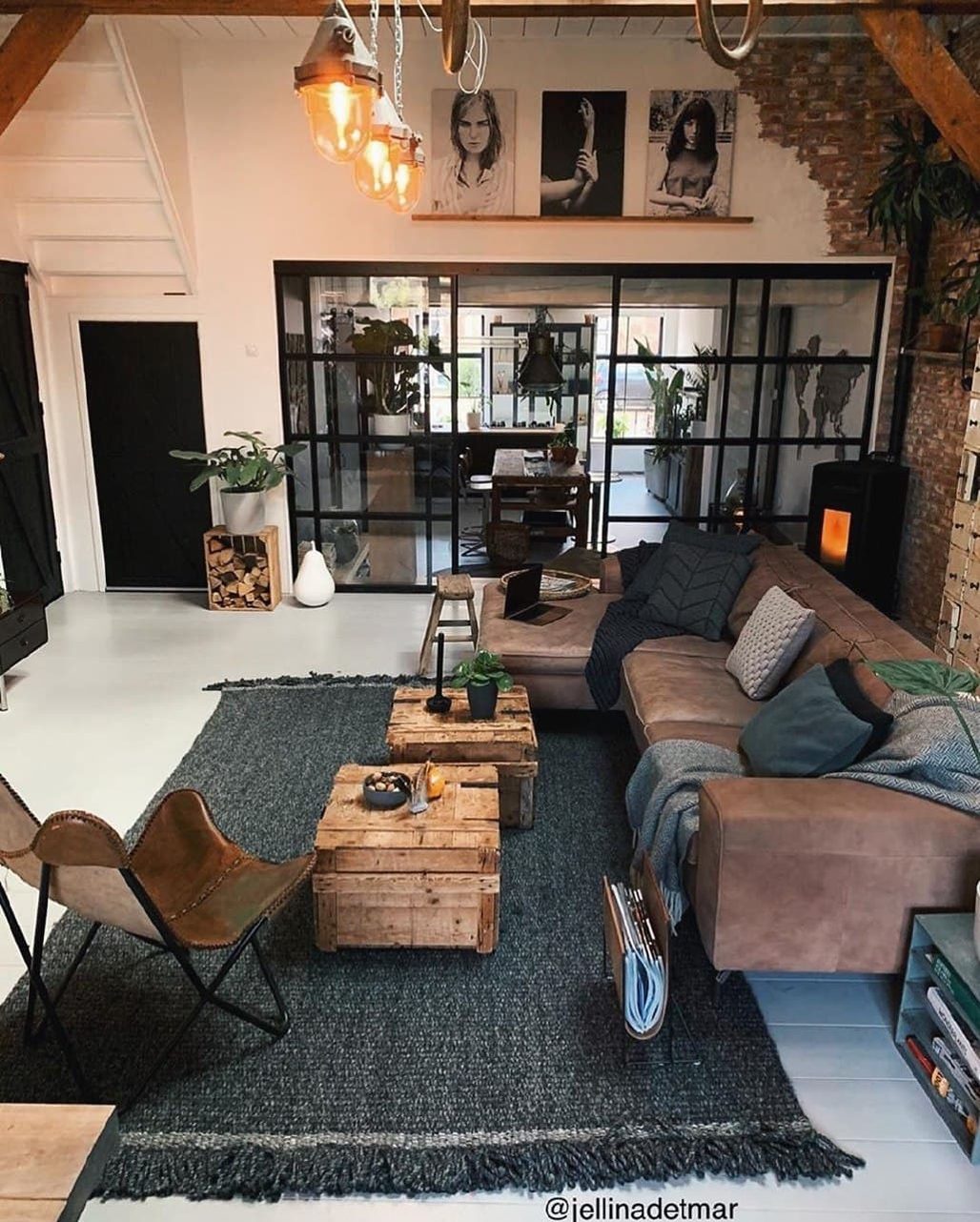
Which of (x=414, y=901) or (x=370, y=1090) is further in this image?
(x=414, y=901)

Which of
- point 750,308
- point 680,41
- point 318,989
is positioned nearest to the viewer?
point 318,989

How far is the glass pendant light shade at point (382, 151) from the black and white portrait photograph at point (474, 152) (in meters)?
3.19

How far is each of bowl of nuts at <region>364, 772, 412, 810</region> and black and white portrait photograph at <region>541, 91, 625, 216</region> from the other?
443 centimetres

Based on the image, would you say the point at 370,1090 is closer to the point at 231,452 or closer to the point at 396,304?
the point at 231,452

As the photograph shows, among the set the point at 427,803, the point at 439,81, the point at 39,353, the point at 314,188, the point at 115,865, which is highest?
the point at 439,81

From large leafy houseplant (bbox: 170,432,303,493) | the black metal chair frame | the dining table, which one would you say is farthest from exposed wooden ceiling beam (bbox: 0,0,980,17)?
the black metal chair frame

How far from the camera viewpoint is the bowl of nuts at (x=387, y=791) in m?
3.00

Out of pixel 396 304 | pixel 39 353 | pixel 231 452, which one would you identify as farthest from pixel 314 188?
pixel 39 353

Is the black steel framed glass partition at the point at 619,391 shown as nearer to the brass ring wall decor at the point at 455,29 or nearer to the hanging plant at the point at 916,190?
the hanging plant at the point at 916,190

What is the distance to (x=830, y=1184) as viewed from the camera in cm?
220

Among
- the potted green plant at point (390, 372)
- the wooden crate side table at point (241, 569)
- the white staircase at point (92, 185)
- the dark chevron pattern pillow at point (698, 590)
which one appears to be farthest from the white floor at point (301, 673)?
the white staircase at point (92, 185)

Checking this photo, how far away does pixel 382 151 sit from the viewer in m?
3.06

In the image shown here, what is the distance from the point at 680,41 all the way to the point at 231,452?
12.5 ft

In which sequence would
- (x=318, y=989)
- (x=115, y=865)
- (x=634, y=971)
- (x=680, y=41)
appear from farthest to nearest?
(x=680, y=41), (x=318, y=989), (x=634, y=971), (x=115, y=865)
